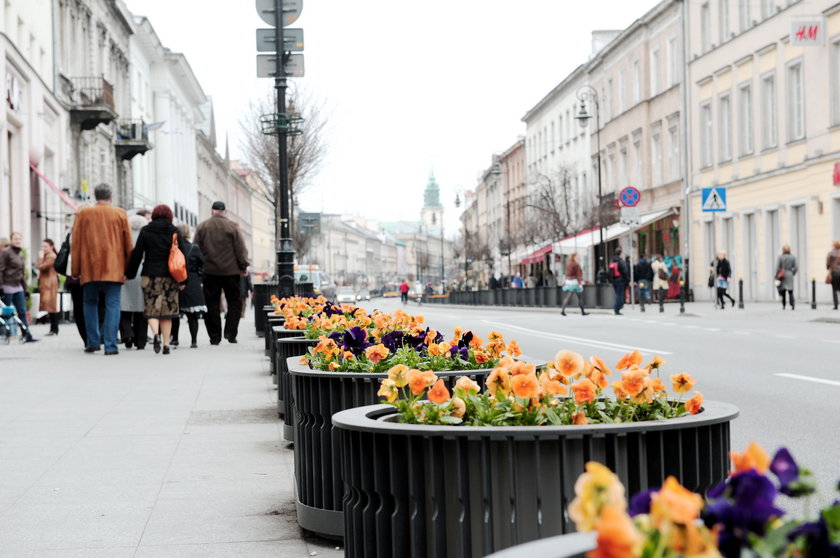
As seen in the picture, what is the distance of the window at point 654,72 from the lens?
52.5 meters

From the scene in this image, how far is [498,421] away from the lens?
349cm

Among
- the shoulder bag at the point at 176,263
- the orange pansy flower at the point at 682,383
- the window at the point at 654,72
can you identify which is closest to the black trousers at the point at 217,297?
the shoulder bag at the point at 176,263

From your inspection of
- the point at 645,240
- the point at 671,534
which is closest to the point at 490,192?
the point at 645,240

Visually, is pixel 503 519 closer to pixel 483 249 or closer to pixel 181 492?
pixel 181 492

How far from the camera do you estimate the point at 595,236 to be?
169ft

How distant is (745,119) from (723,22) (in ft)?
13.3

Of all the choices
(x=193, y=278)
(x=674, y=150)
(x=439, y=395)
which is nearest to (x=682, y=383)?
(x=439, y=395)

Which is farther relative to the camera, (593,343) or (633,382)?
(593,343)

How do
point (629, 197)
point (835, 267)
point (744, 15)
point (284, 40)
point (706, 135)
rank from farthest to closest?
point (706, 135)
point (744, 15)
point (629, 197)
point (835, 267)
point (284, 40)

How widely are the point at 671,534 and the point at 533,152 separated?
83687 millimetres

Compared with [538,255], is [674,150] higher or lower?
higher

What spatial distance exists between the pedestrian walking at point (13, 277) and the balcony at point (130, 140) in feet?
96.2

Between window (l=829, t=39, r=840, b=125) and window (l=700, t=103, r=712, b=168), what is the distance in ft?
38.0

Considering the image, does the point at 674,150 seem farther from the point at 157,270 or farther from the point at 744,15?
the point at 157,270
